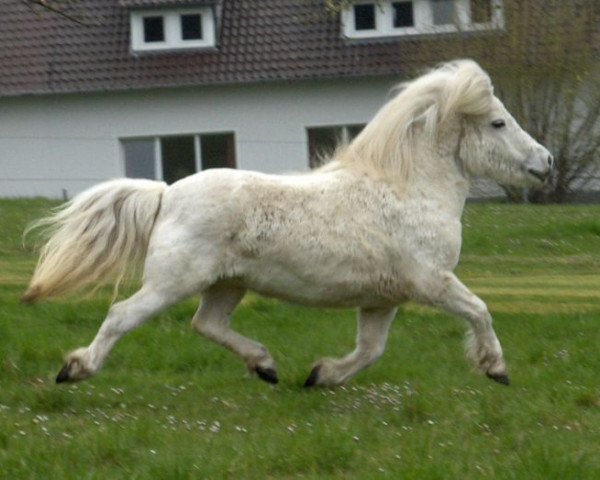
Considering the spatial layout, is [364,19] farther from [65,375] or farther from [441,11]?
[65,375]

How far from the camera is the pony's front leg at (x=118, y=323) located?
8.32m

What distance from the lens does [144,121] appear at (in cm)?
3688

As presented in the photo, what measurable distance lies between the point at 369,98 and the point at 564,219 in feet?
47.3

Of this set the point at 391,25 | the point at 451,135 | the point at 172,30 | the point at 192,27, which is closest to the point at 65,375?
the point at 451,135

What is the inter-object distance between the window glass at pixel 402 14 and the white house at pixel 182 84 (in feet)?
0.11

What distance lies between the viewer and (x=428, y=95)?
941 cm

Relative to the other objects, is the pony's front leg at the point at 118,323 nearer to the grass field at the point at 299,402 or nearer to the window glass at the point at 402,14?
the grass field at the point at 299,402

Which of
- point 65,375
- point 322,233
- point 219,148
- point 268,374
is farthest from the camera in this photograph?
point 219,148

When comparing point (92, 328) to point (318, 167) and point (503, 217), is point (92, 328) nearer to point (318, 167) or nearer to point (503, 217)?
point (318, 167)

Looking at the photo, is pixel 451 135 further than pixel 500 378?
Yes

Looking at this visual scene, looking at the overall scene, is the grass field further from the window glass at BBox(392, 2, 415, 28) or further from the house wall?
the window glass at BBox(392, 2, 415, 28)

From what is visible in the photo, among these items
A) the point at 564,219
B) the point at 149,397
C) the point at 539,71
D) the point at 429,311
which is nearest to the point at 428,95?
the point at 149,397

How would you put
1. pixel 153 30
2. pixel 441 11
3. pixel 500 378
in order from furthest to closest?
pixel 153 30 < pixel 441 11 < pixel 500 378

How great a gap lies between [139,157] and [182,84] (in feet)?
8.39
